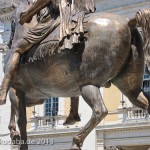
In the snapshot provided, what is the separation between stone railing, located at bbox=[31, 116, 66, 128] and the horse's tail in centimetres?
1935

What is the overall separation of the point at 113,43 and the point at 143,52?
1.03 feet

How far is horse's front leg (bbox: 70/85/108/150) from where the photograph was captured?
411 centimetres

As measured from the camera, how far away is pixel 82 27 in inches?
167

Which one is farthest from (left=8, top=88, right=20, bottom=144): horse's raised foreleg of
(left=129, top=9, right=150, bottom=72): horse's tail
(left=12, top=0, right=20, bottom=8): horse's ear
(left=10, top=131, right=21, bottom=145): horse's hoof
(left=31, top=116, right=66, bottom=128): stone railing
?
(left=31, top=116, right=66, bottom=128): stone railing

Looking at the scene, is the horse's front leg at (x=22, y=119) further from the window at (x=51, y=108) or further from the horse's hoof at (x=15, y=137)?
the window at (x=51, y=108)

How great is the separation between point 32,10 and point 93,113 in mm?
1194

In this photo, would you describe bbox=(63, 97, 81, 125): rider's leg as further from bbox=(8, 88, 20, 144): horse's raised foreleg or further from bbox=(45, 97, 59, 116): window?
bbox=(45, 97, 59, 116): window

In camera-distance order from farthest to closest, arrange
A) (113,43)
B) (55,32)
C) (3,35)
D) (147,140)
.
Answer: (3,35), (147,140), (55,32), (113,43)

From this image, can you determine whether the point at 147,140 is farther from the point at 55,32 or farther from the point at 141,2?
the point at 55,32

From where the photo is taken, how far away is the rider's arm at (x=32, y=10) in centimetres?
466

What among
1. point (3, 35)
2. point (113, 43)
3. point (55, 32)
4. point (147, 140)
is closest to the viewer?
point (113, 43)

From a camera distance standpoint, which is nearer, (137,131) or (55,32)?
(55,32)

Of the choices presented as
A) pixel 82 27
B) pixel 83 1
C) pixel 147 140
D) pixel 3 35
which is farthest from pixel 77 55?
pixel 3 35

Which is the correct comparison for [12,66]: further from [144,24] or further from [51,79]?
[144,24]
